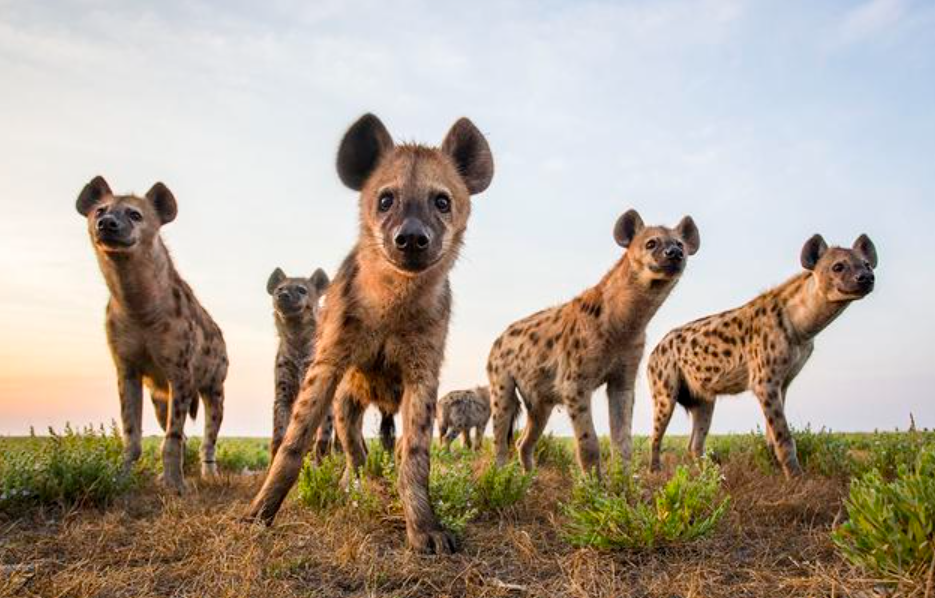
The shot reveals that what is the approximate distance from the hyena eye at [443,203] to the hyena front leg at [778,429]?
4.34 m

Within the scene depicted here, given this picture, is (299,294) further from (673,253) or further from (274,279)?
(673,253)

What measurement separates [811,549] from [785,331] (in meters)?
4.04

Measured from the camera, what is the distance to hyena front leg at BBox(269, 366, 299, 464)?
762 cm

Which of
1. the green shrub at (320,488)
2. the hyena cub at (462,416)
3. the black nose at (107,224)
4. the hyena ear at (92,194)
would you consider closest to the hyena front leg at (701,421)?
the green shrub at (320,488)

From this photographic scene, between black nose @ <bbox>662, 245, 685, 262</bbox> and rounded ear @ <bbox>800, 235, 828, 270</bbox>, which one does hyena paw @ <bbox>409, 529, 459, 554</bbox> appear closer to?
black nose @ <bbox>662, 245, 685, 262</bbox>

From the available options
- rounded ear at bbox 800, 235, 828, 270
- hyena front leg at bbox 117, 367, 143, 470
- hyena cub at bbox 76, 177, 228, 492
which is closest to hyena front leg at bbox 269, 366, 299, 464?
hyena cub at bbox 76, 177, 228, 492

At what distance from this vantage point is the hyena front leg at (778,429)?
284 inches

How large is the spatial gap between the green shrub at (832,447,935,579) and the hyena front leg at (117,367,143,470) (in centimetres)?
539

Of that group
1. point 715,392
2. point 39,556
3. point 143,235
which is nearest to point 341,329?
point 39,556

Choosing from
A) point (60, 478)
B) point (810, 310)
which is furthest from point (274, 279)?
point (810, 310)

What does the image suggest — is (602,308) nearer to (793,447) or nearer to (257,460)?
(793,447)

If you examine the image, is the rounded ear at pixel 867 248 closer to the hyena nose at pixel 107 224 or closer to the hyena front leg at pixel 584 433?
the hyena front leg at pixel 584 433

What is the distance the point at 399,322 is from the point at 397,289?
0.19 meters

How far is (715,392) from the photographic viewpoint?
28.4 ft
